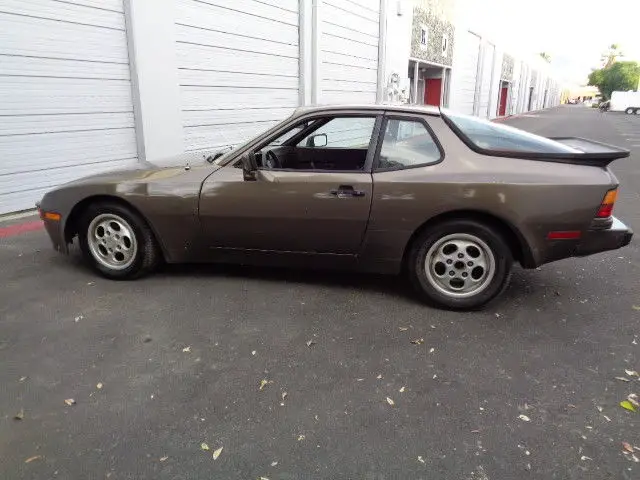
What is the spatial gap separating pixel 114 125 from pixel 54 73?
3.71 feet

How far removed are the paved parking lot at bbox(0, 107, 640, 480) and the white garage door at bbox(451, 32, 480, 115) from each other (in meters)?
24.0

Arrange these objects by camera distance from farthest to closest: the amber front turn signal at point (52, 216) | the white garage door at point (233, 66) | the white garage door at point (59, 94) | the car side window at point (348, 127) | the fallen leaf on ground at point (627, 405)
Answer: the white garage door at point (233, 66) → the white garage door at point (59, 94) → the amber front turn signal at point (52, 216) → the car side window at point (348, 127) → the fallen leaf on ground at point (627, 405)

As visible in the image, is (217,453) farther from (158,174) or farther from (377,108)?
(377,108)

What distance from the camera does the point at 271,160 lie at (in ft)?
14.3

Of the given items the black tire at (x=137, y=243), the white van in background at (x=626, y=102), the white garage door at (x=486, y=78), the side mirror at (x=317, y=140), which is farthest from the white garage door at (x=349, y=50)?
the white van in background at (x=626, y=102)

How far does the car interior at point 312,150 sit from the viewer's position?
4312 mm

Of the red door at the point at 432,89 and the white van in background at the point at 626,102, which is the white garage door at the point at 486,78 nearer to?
the red door at the point at 432,89

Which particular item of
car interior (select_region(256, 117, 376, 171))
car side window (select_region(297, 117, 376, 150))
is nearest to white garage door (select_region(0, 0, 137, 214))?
car side window (select_region(297, 117, 376, 150))

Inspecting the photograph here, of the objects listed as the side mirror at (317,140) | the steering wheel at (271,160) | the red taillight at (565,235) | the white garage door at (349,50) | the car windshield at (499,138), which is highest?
the white garage door at (349,50)

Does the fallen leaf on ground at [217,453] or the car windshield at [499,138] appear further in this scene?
the car windshield at [499,138]

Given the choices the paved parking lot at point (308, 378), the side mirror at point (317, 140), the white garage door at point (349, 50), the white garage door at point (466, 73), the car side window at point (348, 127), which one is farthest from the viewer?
the white garage door at point (466, 73)

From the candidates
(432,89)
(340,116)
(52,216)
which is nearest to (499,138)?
(340,116)

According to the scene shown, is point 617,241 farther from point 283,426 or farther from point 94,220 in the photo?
point 94,220

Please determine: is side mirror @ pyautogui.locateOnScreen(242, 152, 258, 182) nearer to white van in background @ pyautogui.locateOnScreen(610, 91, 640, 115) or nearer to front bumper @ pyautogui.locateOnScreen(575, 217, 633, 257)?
front bumper @ pyautogui.locateOnScreen(575, 217, 633, 257)
